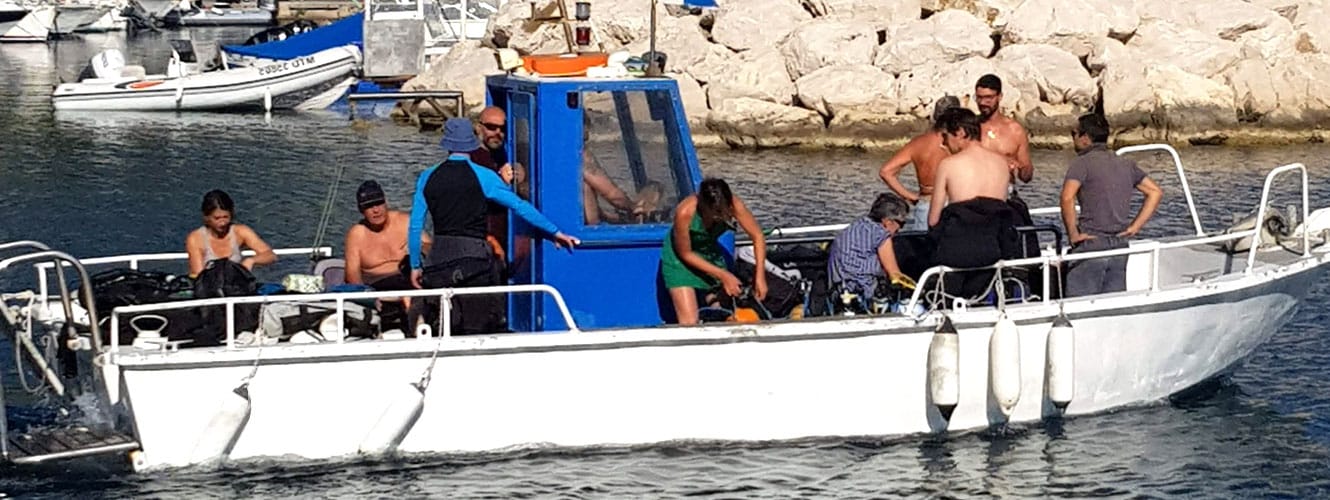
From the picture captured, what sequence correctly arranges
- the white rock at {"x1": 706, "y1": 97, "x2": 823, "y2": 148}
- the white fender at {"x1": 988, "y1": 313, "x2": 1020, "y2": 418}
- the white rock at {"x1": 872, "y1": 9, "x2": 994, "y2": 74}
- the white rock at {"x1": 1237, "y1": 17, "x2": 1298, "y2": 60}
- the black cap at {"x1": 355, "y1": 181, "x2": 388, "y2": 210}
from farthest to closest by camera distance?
the white rock at {"x1": 1237, "y1": 17, "x2": 1298, "y2": 60}
the white rock at {"x1": 872, "y1": 9, "x2": 994, "y2": 74}
the white rock at {"x1": 706, "y1": 97, "x2": 823, "y2": 148}
the black cap at {"x1": 355, "y1": 181, "x2": 388, "y2": 210}
the white fender at {"x1": 988, "y1": 313, "x2": 1020, "y2": 418}

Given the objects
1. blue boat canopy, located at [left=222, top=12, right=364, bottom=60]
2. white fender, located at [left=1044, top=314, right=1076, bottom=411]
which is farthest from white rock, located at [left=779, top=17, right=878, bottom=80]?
white fender, located at [left=1044, top=314, right=1076, bottom=411]

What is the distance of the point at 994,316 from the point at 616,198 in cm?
227

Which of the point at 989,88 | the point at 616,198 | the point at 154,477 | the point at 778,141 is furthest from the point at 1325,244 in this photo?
the point at 778,141

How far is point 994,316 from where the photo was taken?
11.1 metres

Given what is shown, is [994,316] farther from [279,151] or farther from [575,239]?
[279,151]

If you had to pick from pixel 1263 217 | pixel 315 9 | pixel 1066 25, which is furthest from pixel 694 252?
pixel 315 9

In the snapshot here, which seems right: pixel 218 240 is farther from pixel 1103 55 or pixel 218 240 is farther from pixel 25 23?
pixel 25 23

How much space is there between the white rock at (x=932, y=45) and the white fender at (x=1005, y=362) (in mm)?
20580

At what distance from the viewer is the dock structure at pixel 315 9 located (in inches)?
2557

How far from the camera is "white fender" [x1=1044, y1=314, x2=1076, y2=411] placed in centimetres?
1118

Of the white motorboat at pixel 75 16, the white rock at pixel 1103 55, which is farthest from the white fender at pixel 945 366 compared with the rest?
the white motorboat at pixel 75 16

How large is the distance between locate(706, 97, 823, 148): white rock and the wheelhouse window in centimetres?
1897

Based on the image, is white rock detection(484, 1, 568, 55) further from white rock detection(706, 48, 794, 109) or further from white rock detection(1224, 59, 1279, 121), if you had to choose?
white rock detection(1224, 59, 1279, 121)

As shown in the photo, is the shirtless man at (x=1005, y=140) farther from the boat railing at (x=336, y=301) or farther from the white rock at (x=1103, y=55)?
the white rock at (x=1103, y=55)
